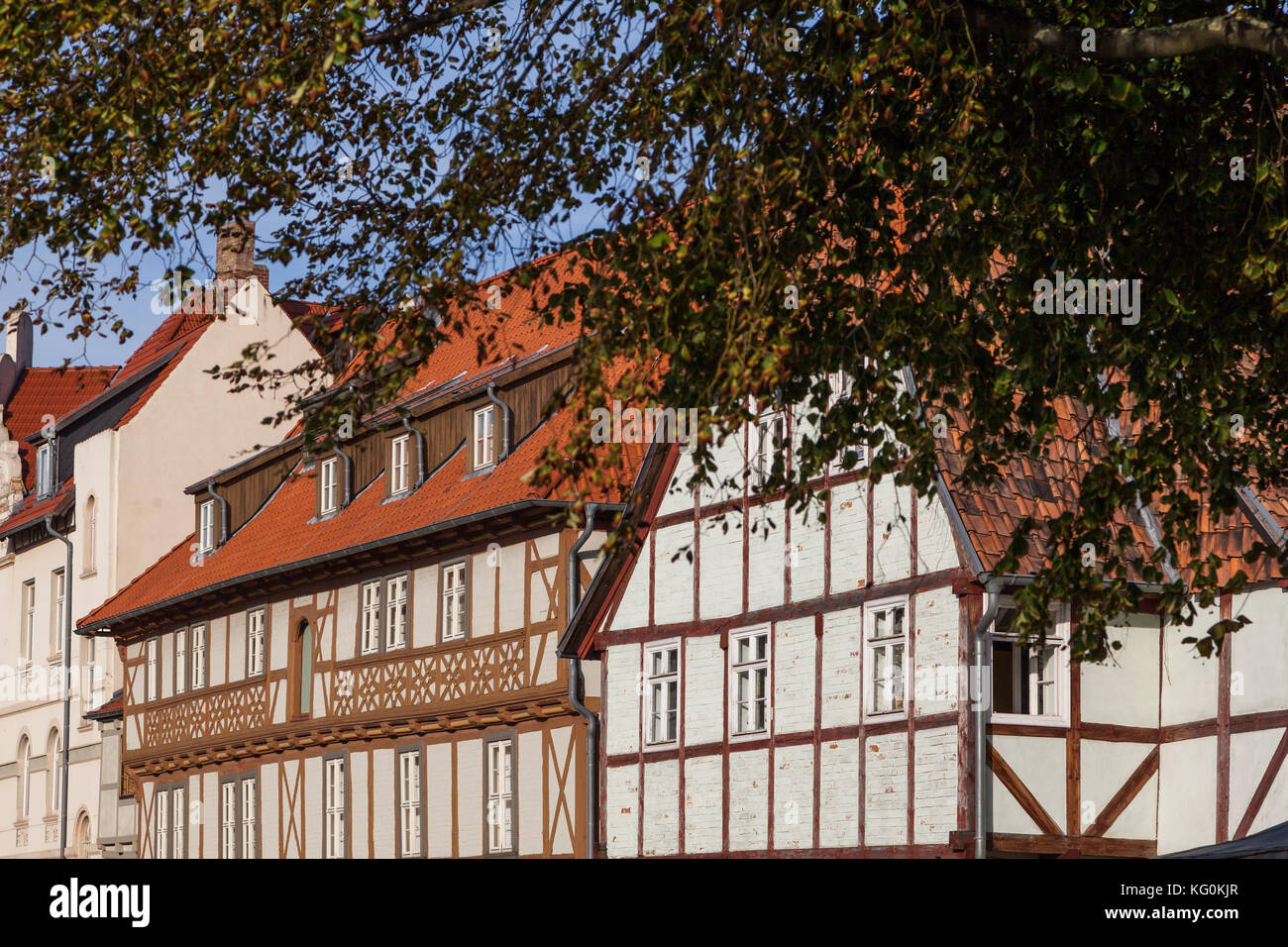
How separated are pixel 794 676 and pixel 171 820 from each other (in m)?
18.9

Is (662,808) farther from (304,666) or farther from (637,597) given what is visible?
(304,666)

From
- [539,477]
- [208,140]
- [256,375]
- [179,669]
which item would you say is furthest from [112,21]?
[179,669]

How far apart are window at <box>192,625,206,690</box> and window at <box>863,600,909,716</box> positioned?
18.7 metres

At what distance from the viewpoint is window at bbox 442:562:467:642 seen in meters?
31.8

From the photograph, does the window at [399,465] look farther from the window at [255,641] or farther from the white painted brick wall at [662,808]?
the white painted brick wall at [662,808]

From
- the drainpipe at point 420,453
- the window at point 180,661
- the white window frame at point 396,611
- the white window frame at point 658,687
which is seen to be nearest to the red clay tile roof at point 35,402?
the window at point 180,661

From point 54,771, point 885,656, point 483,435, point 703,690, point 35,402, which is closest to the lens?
point 885,656

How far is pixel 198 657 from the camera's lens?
39.7 m

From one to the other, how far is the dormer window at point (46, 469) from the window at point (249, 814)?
17410mm

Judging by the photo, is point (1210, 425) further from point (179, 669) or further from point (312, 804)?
point (179, 669)

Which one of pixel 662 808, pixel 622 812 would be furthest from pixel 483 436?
pixel 662 808

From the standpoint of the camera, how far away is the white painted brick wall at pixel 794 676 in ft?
81.1

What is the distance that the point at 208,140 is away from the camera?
1112 centimetres
